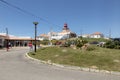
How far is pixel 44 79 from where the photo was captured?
24.7 feet

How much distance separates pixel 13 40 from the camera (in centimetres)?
5350

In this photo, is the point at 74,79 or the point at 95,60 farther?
the point at 95,60

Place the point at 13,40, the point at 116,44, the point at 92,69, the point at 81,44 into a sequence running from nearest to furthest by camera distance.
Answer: the point at 92,69 < the point at 81,44 < the point at 116,44 < the point at 13,40

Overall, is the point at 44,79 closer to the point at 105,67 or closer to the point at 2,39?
the point at 105,67

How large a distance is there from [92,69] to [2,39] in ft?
128

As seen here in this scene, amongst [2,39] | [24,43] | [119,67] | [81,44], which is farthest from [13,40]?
[119,67]

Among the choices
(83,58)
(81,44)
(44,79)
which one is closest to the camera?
(44,79)

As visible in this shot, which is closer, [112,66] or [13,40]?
[112,66]

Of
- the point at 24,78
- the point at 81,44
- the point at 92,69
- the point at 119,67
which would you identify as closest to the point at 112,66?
the point at 119,67

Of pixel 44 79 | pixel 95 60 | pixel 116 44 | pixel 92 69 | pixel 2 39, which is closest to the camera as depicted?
pixel 44 79

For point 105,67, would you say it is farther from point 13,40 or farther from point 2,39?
point 13,40

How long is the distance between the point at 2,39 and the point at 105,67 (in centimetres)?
3909

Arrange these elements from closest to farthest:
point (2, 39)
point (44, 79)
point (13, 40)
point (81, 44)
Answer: point (44, 79) → point (81, 44) → point (2, 39) → point (13, 40)

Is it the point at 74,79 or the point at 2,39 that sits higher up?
the point at 2,39
